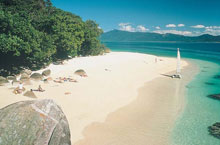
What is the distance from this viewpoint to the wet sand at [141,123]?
11.4 m

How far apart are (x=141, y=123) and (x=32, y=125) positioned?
9.56 meters

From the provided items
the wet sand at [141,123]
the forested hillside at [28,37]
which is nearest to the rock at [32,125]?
the wet sand at [141,123]

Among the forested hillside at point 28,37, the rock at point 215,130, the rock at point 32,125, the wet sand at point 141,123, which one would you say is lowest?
the rock at point 215,130

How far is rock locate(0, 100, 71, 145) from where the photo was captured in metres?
6.56

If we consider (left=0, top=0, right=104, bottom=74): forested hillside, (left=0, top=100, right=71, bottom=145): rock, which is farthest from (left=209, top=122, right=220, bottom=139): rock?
(left=0, top=0, right=104, bottom=74): forested hillside

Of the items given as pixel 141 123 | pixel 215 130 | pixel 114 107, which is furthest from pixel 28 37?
pixel 215 130

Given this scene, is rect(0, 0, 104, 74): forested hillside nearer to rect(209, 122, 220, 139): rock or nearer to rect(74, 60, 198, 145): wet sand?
rect(74, 60, 198, 145): wet sand

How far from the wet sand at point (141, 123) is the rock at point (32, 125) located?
14.0 feet

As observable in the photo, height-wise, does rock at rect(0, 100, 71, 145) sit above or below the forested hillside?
below

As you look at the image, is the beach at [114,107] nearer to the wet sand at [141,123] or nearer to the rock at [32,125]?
the wet sand at [141,123]

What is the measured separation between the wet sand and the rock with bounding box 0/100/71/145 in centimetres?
427

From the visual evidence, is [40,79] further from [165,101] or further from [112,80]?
[165,101]

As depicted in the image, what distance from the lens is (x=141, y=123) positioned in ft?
45.0

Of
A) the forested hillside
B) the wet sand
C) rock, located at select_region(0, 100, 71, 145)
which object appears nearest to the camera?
rock, located at select_region(0, 100, 71, 145)
